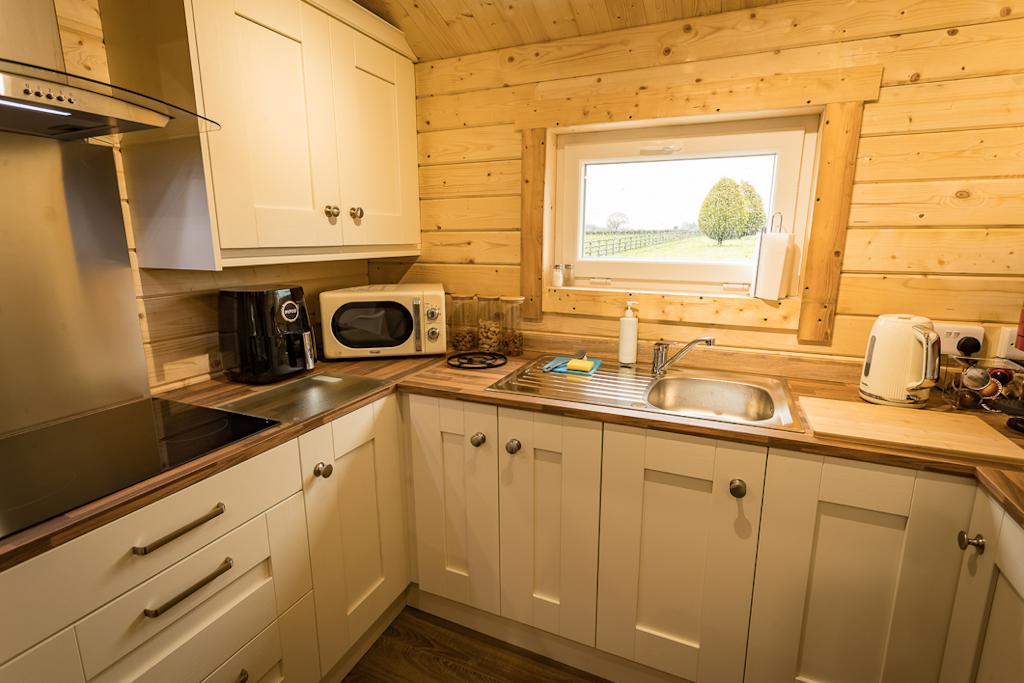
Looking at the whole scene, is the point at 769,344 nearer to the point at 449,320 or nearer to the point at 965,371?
the point at 965,371

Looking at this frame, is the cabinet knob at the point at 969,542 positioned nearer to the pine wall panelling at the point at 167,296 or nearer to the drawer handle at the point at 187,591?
the drawer handle at the point at 187,591

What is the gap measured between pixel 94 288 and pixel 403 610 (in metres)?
1.45

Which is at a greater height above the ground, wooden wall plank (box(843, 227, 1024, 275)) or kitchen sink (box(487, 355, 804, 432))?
wooden wall plank (box(843, 227, 1024, 275))

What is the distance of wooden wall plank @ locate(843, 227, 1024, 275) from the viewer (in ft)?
4.59

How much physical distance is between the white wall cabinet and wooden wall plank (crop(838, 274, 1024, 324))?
1.65 meters

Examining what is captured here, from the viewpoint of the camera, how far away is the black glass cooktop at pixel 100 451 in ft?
2.89

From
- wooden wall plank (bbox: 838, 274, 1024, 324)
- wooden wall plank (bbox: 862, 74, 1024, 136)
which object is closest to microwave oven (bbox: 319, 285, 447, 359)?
wooden wall plank (bbox: 838, 274, 1024, 324)

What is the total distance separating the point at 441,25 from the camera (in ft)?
5.95

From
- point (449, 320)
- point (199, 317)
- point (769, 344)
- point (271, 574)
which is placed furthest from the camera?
point (449, 320)

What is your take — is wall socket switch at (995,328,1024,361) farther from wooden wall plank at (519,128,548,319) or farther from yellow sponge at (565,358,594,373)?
wooden wall plank at (519,128,548,319)

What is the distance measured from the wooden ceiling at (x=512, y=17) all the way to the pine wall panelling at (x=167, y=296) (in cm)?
86

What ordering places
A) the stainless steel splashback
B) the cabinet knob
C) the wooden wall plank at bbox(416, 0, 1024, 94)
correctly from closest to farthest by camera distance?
the cabinet knob < the stainless steel splashback < the wooden wall plank at bbox(416, 0, 1024, 94)

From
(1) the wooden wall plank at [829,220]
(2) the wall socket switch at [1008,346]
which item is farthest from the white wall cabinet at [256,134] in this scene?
(2) the wall socket switch at [1008,346]

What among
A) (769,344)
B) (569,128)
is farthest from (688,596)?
(569,128)
